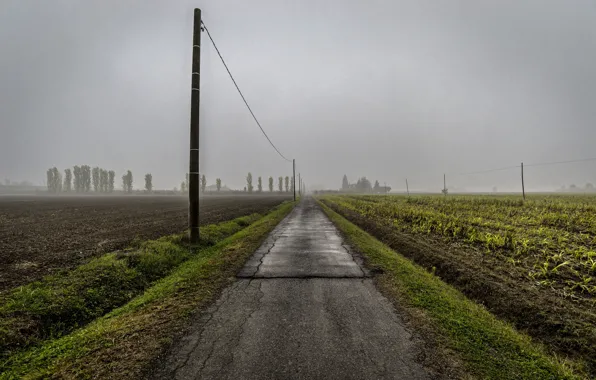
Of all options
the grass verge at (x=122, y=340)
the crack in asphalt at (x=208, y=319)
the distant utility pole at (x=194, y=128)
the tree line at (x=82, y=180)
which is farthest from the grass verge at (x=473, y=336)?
the tree line at (x=82, y=180)

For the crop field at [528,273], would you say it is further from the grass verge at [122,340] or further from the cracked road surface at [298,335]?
the grass verge at [122,340]

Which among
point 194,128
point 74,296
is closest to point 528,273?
point 74,296

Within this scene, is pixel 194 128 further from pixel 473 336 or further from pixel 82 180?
pixel 82 180

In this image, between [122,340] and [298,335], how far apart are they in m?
2.50

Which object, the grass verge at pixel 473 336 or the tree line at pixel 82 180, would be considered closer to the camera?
the grass verge at pixel 473 336

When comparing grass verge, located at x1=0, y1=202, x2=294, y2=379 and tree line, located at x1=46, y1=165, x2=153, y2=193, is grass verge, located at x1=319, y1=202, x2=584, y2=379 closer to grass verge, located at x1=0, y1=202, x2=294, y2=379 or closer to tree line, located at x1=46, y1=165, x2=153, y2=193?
grass verge, located at x1=0, y1=202, x2=294, y2=379

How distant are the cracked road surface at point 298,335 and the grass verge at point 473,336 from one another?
0.50 meters

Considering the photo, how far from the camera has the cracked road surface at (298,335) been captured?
318cm

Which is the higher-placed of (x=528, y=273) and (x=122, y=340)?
(x=122, y=340)

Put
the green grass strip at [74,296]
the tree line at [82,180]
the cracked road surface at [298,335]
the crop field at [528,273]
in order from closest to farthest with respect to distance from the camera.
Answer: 1. the cracked road surface at [298,335]
2. the green grass strip at [74,296]
3. the crop field at [528,273]
4. the tree line at [82,180]

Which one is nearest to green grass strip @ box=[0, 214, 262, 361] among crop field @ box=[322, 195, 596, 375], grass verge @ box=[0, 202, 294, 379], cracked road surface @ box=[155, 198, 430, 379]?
grass verge @ box=[0, 202, 294, 379]

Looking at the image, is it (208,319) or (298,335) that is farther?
(208,319)

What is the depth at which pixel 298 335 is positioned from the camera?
3.98 meters

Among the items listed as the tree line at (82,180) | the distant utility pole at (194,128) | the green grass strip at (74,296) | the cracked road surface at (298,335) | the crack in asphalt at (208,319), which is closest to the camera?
the cracked road surface at (298,335)
